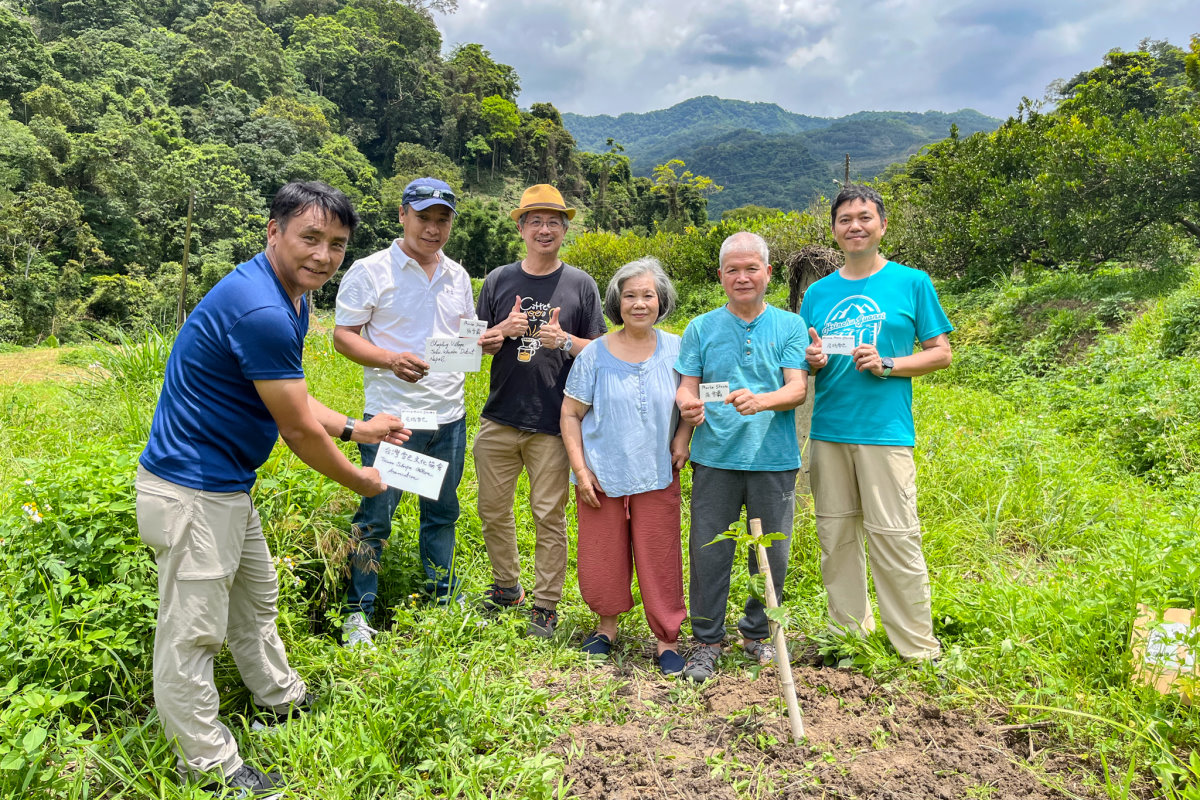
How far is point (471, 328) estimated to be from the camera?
2.85 metres

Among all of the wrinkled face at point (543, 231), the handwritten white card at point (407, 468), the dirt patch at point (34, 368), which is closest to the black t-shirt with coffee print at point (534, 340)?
the wrinkled face at point (543, 231)

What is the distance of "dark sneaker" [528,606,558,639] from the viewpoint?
9.91ft

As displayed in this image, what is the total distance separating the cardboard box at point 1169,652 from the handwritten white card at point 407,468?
2.56 metres

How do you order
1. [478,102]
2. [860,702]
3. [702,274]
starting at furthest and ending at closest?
[478,102] < [702,274] < [860,702]

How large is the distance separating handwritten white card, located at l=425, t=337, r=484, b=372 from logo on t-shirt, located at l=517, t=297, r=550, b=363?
0.26 m

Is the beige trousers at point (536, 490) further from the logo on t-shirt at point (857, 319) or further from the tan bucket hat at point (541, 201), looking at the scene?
the logo on t-shirt at point (857, 319)

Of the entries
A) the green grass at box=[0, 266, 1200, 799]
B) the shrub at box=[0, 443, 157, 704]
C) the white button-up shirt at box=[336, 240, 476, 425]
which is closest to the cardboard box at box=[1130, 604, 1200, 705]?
the green grass at box=[0, 266, 1200, 799]

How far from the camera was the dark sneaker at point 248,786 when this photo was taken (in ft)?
6.43

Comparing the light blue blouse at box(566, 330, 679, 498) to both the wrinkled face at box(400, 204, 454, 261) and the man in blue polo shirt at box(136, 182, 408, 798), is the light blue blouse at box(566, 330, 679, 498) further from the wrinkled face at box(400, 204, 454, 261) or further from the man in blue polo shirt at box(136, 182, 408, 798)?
the man in blue polo shirt at box(136, 182, 408, 798)

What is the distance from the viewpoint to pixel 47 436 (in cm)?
451

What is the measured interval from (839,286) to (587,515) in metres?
1.45

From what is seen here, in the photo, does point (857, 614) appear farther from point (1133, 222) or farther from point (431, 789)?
point (1133, 222)

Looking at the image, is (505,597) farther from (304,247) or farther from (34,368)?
(34,368)

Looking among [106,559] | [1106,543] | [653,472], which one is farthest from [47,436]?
[1106,543]
